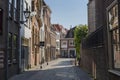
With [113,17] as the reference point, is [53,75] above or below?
below

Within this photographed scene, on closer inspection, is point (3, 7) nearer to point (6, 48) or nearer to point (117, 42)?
point (6, 48)

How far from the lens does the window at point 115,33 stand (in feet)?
34.6

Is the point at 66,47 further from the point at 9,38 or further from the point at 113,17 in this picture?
the point at 113,17

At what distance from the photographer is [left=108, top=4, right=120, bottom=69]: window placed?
34.6 feet

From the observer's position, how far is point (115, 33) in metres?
11.0

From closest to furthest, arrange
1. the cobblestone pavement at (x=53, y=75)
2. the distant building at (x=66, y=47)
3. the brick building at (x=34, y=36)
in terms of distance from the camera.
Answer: the cobblestone pavement at (x=53, y=75) → the brick building at (x=34, y=36) → the distant building at (x=66, y=47)

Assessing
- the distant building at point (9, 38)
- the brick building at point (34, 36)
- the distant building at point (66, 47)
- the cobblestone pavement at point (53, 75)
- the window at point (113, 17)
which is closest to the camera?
the window at point (113, 17)

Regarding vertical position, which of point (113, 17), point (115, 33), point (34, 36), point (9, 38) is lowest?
point (115, 33)

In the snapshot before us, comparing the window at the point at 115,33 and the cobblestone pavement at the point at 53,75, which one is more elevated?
the window at the point at 115,33

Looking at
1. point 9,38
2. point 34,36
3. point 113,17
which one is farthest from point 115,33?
point 34,36

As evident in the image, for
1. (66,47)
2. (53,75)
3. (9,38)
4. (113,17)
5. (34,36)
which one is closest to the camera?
(113,17)

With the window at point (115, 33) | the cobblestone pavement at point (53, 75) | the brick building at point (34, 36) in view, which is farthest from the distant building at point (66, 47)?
the window at point (115, 33)

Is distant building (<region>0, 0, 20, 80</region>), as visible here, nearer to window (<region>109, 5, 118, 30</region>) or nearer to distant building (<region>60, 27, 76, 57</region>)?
window (<region>109, 5, 118, 30</region>)

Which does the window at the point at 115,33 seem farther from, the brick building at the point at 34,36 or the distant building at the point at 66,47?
the distant building at the point at 66,47
